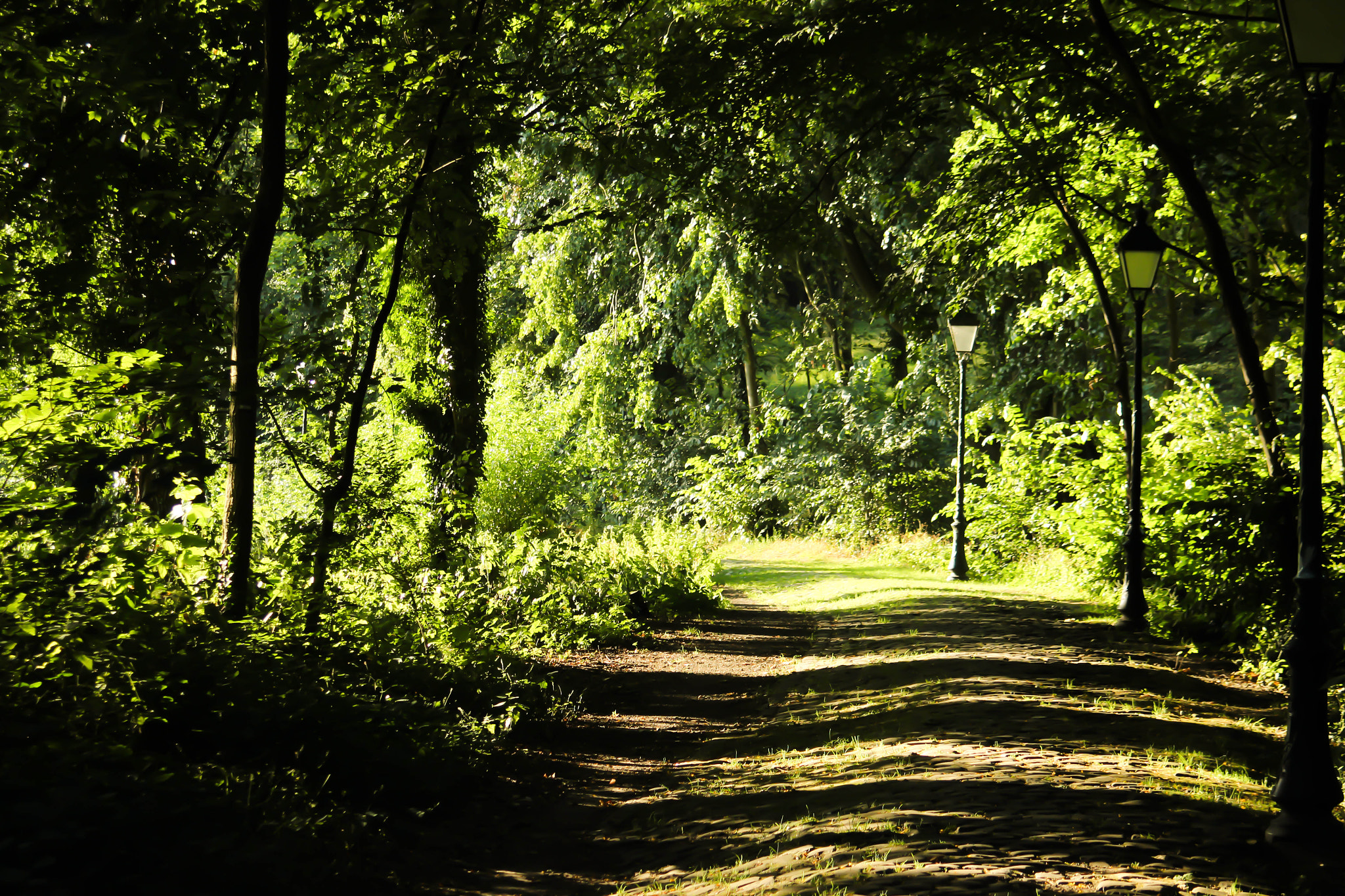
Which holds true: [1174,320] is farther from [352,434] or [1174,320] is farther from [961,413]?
[352,434]

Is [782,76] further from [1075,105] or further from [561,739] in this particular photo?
[561,739]

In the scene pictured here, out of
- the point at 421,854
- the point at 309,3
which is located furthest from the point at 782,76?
the point at 421,854

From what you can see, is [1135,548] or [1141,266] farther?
[1135,548]

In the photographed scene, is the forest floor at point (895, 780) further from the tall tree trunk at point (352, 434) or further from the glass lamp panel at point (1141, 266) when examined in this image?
the glass lamp panel at point (1141, 266)

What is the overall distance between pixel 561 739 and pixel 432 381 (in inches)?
186

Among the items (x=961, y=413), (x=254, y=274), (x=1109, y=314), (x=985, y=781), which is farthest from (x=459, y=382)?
(x=961, y=413)

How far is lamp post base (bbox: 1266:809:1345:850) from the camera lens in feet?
15.8

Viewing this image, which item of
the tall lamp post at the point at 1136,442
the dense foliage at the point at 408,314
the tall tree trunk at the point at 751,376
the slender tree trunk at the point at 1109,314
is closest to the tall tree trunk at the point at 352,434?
the dense foliage at the point at 408,314

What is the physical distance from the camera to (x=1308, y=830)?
4836mm

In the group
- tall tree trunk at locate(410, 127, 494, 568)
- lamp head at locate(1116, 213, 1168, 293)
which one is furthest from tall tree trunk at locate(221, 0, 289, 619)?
lamp head at locate(1116, 213, 1168, 293)

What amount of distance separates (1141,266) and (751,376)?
19.5m

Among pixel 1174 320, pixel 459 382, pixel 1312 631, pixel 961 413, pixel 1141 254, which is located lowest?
pixel 1312 631

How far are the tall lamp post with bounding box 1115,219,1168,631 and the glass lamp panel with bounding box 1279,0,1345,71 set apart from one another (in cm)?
605

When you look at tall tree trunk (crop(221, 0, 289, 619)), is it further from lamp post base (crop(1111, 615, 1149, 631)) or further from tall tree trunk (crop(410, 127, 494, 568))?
lamp post base (crop(1111, 615, 1149, 631))
